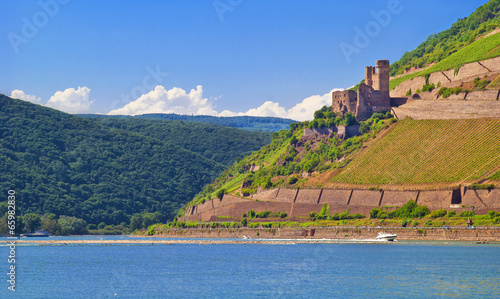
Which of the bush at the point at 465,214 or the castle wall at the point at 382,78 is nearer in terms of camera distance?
the bush at the point at 465,214

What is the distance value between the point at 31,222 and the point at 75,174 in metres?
40.2

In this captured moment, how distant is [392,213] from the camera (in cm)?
9444

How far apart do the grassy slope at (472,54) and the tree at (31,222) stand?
6968 cm

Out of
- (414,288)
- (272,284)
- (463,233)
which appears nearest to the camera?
(414,288)

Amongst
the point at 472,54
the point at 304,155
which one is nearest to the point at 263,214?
the point at 304,155

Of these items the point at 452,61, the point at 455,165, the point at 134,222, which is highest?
the point at 452,61

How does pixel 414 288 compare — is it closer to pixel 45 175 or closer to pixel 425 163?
pixel 425 163

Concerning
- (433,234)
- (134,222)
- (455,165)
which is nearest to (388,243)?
(433,234)

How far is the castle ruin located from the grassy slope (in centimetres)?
887

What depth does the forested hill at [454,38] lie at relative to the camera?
136m

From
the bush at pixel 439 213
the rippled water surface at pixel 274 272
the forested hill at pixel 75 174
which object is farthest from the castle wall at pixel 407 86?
the forested hill at pixel 75 174

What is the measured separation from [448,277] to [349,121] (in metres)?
66.6

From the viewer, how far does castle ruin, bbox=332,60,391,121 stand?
11823 centimetres

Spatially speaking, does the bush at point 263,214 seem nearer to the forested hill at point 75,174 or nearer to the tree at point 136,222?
the tree at point 136,222
